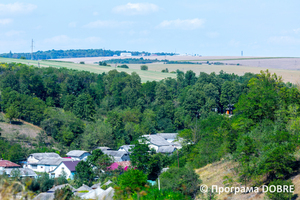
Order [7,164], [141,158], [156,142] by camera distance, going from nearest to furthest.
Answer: [141,158] → [7,164] → [156,142]

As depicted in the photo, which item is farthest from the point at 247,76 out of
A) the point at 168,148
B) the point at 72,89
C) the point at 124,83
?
the point at 72,89

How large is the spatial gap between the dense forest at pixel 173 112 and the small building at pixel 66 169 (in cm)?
856

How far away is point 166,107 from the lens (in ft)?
244

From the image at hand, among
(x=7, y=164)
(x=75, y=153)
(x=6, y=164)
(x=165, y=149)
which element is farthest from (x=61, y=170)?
(x=165, y=149)

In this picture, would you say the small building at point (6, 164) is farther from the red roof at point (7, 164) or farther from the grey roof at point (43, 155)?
the grey roof at point (43, 155)

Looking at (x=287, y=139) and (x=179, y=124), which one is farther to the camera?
(x=179, y=124)

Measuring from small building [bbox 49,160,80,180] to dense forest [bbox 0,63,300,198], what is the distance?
8.56 meters

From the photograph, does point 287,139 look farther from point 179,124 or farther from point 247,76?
point 247,76

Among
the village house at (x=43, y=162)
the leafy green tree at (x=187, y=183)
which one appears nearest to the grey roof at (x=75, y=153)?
the village house at (x=43, y=162)

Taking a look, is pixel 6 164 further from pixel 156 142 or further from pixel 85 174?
pixel 156 142

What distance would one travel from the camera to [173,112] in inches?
2911

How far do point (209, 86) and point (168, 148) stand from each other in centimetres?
2040

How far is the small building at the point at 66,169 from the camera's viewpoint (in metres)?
46.6

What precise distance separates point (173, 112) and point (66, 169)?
32.0 metres
